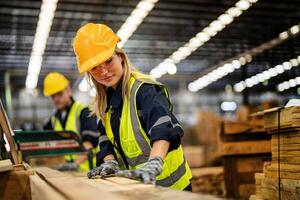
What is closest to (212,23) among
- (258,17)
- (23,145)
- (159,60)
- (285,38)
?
(258,17)

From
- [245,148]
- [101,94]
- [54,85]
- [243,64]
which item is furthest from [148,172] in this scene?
[243,64]

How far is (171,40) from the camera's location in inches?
633

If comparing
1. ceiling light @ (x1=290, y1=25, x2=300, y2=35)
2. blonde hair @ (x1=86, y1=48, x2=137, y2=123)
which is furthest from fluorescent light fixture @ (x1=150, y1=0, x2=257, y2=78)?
blonde hair @ (x1=86, y1=48, x2=137, y2=123)

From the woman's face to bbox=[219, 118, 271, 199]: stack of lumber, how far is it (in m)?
4.78

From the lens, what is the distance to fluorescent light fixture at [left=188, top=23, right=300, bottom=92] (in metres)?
15.4

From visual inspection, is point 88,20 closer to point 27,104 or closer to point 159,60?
point 159,60

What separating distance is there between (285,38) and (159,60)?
6.42 m

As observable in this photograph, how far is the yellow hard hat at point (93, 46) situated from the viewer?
2922 millimetres

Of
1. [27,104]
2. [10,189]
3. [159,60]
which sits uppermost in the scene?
[159,60]

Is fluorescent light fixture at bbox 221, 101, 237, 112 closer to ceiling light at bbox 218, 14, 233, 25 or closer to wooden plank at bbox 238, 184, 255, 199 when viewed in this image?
ceiling light at bbox 218, 14, 233, 25

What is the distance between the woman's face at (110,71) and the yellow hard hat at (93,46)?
2.0 inches

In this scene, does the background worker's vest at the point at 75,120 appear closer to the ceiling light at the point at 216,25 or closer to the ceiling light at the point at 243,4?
the ceiling light at the point at 243,4

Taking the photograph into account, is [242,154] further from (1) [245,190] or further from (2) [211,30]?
(2) [211,30]

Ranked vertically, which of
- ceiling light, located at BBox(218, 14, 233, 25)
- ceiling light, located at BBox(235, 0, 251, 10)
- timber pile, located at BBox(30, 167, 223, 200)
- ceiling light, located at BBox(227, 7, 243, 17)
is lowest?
timber pile, located at BBox(30, 167, 223, 200)
